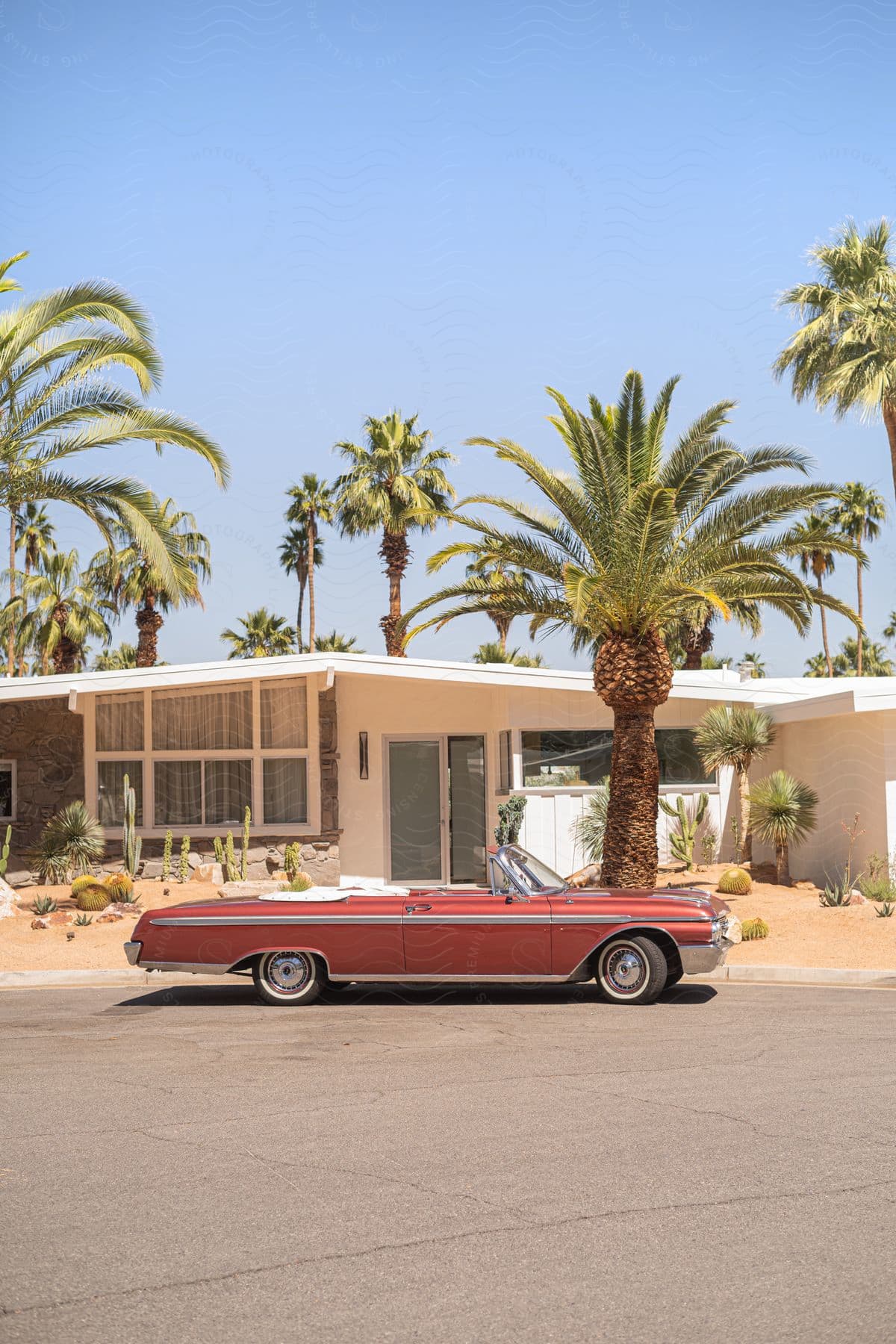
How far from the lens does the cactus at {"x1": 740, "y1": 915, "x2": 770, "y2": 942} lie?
13945mm

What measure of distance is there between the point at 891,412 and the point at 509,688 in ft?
47.8

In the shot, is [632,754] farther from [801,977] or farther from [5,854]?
[5,854]

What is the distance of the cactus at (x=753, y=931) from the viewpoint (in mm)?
13945

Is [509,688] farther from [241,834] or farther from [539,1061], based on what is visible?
[539,1061]

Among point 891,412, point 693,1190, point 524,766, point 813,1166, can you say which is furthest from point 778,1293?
point 891,412

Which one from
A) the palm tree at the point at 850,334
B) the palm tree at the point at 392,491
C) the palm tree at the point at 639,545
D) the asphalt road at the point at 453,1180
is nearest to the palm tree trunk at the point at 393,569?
the palm tree at the point at 392,491

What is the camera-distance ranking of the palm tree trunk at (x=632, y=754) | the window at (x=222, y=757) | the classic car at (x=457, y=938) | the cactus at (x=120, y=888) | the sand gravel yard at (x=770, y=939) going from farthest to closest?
the window at (x=222, y=757) → the cactus at (x=120, y=888) → the palm tree trunk at (x=632, y=754) → the sand gravel yard at (x=770, y=939) → the classic car at (x=457, y=938)

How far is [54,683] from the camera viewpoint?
63.9 ft

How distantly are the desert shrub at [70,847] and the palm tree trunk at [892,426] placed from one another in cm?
1914

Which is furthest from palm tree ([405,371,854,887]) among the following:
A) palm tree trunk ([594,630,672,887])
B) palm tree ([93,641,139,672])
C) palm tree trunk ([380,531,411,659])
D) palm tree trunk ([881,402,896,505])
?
palm tree ([93,641,139,672])

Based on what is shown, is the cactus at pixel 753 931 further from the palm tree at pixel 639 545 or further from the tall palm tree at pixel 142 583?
the tall palm tree at pixel 142 583

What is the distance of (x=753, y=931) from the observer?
45.8ft

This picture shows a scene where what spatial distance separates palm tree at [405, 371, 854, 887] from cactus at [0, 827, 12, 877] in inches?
326

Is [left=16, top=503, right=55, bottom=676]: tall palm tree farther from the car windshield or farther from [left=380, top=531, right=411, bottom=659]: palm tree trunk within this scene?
the car windshield
